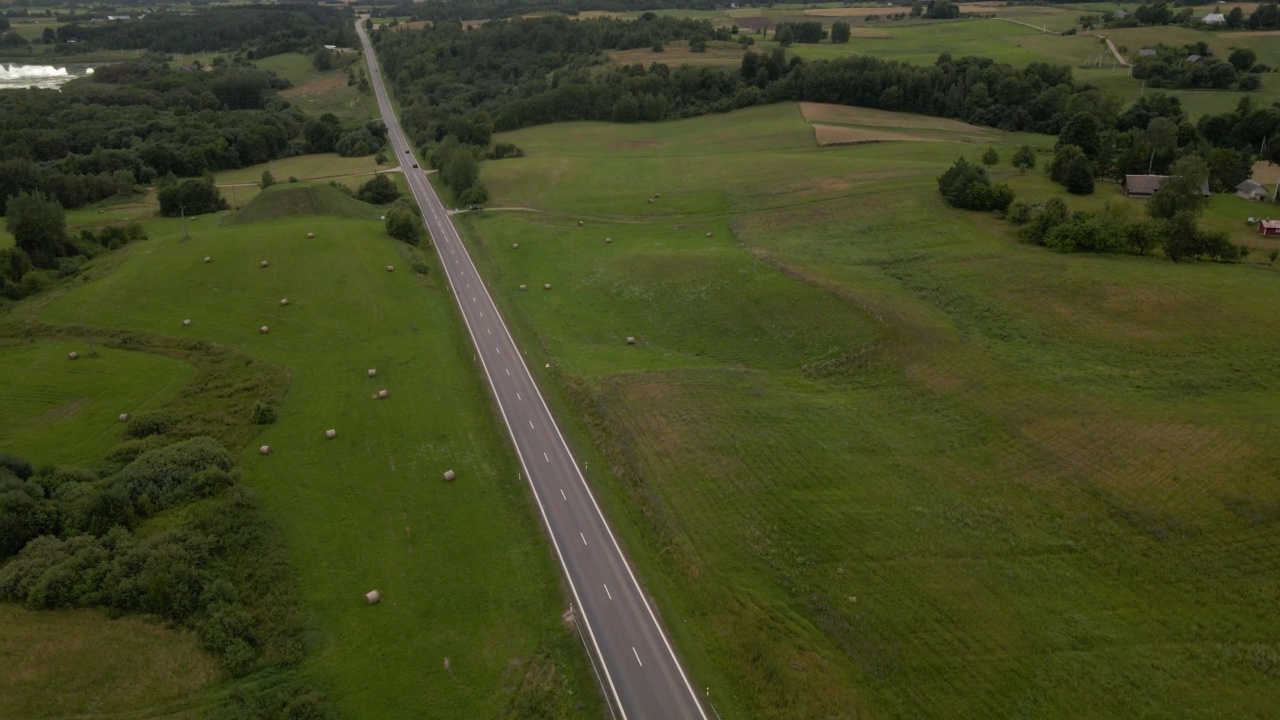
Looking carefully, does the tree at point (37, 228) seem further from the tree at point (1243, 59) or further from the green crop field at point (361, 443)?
the tree at point (1243, 59)

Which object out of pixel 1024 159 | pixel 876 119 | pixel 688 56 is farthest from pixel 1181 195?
pixel 688 56

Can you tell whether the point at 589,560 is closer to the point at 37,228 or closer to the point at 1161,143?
the point at 37,228

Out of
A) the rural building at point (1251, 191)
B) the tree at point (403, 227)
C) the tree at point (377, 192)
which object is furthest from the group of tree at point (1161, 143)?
the tree at point (377, 192)

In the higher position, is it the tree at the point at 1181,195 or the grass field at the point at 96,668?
the tree at the point at 1181,195

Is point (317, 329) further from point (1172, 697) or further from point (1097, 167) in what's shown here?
point (1097, 167)

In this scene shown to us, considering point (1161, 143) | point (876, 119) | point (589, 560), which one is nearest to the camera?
point (589, 560)
